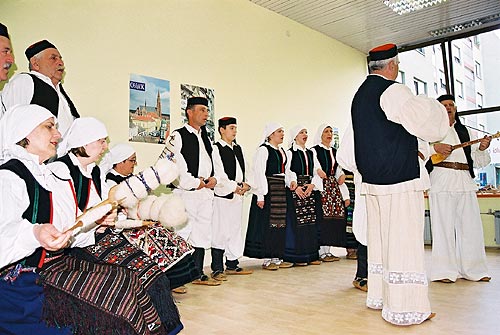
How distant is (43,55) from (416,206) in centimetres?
269

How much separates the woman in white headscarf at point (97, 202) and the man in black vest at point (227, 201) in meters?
2.19

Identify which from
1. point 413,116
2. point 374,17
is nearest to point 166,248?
point 413,116

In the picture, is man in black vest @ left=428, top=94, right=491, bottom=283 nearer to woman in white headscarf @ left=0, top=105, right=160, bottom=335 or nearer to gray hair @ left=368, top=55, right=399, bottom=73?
gray hair @ left=368, top=55, right=399, bottom=73

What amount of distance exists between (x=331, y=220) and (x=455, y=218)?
160 cm

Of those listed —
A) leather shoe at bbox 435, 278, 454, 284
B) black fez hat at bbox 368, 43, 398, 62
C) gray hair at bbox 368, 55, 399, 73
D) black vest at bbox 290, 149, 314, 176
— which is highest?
black fez hat at bbox 368, 43, 398, 62

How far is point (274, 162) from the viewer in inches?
205

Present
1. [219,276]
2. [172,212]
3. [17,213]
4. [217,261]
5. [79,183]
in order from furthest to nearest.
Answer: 1. [217,261]
2. [219,276]
3. [172,212]
4. [79,183]
5. [17,213]

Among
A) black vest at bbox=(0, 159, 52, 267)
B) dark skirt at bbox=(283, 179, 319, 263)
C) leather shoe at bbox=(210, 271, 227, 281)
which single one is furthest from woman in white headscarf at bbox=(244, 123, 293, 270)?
black vest at bbox=(0, 159, 52, 267)

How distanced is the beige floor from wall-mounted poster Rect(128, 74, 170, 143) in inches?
65.3

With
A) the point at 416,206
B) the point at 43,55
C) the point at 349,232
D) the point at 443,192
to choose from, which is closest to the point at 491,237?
the point at 349,232

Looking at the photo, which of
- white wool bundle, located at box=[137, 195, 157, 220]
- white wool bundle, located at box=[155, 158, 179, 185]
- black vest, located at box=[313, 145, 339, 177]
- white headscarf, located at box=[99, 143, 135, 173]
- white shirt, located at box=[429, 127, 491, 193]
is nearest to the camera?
white wool bundle, located at box=[155, 158, 179, 185]

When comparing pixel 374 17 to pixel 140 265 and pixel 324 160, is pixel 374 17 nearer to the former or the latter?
pixel 324 160

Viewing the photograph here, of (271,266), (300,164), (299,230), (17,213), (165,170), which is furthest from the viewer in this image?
(300,164)

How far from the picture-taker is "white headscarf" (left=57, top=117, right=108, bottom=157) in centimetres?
239
